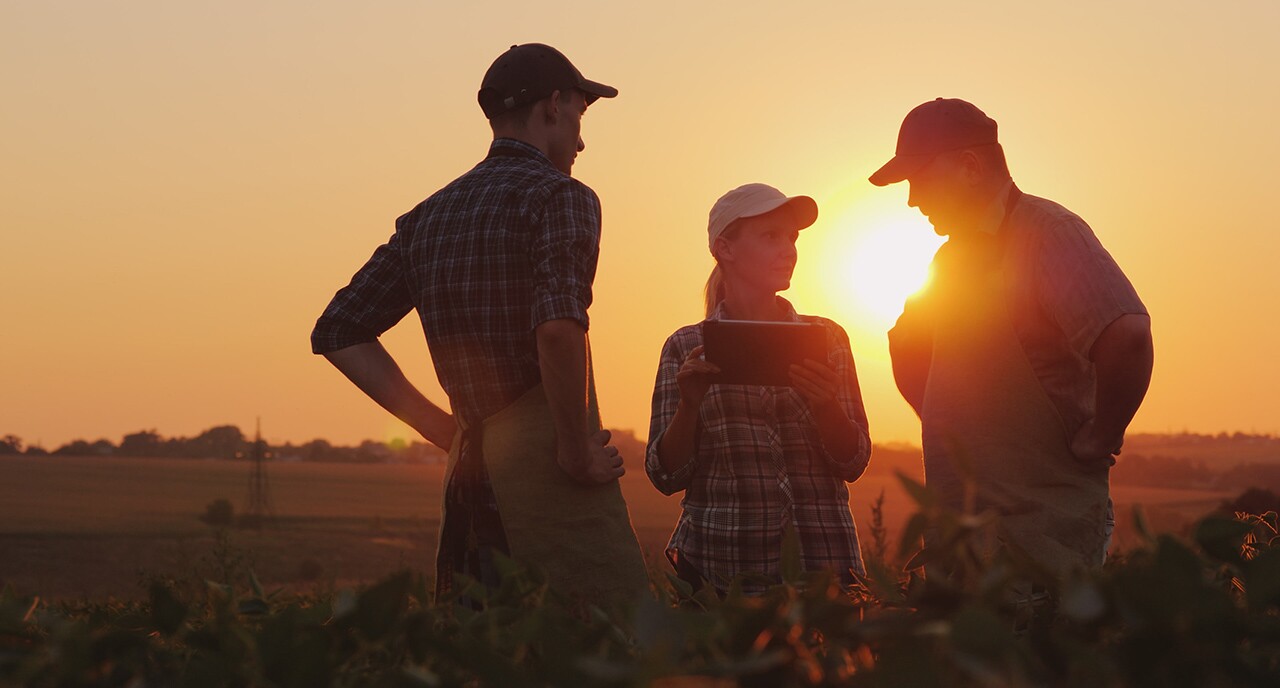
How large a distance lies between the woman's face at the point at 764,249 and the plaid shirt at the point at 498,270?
1519 millimetres

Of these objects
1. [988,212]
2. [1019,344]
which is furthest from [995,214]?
[1019,344]

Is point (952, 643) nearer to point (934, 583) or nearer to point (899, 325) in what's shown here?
point (934, 583)

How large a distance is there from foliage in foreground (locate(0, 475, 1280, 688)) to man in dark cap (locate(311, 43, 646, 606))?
78.5 inches

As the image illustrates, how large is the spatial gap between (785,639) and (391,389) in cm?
306

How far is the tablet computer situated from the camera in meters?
4.25

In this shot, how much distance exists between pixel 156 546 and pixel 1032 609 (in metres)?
43.1

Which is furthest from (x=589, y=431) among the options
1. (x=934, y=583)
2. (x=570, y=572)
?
(x=934, y=583)

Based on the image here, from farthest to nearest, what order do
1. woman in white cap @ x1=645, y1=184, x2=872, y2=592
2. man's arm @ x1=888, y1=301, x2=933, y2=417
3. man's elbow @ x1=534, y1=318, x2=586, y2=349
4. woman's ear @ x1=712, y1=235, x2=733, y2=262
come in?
1. woman's ear @ x1=712, y1=235, x2=733, y2=262
2. woman in white cap @ x1=645, y1=184, x2=872, y2=592
3. man's arm @ x1=888, y1=301, x2=933, y2=417
4. man's elbow @ x1=534, y1=318, x2=586, y2=349

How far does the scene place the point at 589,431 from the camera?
341cm

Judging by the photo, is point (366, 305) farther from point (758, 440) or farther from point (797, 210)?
point (797, 210)

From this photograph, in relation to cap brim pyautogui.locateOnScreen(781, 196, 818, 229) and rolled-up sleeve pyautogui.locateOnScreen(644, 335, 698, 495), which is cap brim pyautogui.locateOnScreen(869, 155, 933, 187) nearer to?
A: cap brim pyautogui.locateOnScreen(781, 196, 818, 229)

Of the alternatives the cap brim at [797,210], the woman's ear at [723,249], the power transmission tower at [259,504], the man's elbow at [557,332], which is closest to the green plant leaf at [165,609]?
the man's elbow at [557,332]

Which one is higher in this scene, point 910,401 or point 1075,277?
point 1075,277

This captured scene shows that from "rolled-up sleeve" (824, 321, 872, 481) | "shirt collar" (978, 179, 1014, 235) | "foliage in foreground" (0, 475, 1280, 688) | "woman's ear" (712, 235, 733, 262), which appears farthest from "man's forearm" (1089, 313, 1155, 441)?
"foliage in foreground" (0, 475, 1280, 688)
